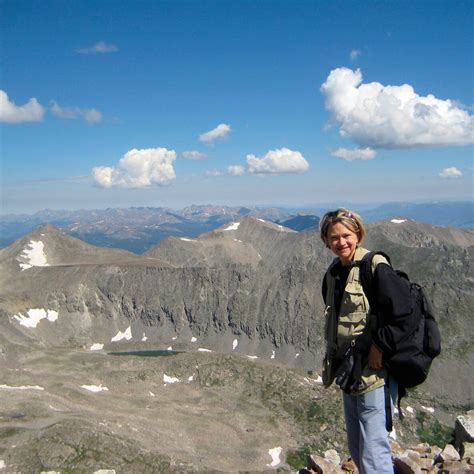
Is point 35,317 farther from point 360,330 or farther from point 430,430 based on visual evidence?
point 360,330

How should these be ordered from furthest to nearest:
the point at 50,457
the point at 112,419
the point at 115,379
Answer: the point at 115,379
the point at 112,419
the point at 50,457

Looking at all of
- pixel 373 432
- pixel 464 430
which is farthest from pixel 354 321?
pixel 464 430

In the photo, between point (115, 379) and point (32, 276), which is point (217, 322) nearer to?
point (115, 379)

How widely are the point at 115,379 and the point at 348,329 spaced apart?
100 m

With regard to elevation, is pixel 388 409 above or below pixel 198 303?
above

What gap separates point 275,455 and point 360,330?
73805mm

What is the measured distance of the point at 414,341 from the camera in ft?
25.8

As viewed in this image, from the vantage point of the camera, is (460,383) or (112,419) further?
(460,383)

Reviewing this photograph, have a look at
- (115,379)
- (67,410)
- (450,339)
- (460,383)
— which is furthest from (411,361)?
(450,339)

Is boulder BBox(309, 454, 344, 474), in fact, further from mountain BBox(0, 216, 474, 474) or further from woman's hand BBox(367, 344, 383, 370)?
mountain BBox(0, 216, 474, 474)

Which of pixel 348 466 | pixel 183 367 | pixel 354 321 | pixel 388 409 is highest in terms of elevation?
pixel 354 321

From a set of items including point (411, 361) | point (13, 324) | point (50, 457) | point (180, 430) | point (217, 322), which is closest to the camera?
point (411, 361)

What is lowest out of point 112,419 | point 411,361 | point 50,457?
point 112,419

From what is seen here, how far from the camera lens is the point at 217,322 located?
532ft
